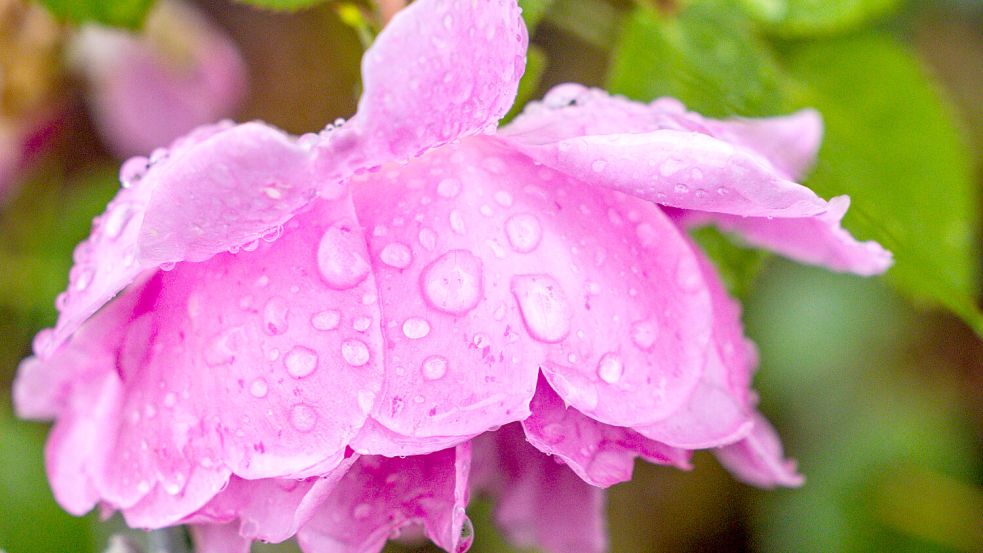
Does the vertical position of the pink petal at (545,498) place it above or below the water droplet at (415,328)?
below

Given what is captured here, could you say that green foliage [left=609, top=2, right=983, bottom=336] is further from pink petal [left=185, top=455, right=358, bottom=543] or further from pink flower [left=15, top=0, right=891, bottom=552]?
pink petal [left=185, top=455, right=358, bottom=543]

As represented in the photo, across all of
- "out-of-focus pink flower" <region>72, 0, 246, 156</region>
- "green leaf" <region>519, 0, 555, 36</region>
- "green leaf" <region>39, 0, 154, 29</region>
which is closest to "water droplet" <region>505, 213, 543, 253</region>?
"green leaf" <region>519, 0, 555, 36</region>

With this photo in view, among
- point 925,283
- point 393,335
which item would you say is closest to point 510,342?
point 393,335

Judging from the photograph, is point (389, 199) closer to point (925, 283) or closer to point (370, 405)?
point (370, 405)

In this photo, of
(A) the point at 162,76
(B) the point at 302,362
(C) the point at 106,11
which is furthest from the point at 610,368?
(A) the point at 162,76

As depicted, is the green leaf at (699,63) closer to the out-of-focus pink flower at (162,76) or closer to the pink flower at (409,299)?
the pink flower at (409,299)

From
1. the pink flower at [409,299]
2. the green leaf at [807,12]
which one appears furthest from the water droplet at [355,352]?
the green leaf at [807,12]
